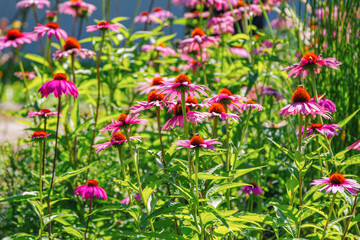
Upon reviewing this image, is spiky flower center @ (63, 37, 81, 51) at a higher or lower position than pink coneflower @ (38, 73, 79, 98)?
higher

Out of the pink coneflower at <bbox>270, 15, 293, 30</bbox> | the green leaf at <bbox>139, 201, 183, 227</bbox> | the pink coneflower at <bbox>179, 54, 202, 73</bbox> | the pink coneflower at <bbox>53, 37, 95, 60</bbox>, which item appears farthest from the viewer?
the pink coneflower at <bbox>270, 15, 293, 30</bbox>

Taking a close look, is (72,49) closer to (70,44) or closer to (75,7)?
(70,44)

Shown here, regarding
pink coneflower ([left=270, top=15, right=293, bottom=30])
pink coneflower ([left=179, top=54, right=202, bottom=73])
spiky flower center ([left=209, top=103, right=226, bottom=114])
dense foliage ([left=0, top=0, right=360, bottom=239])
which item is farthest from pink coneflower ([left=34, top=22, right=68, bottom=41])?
pink coneflower ([left=270, top=15, right=293, bottom=30])

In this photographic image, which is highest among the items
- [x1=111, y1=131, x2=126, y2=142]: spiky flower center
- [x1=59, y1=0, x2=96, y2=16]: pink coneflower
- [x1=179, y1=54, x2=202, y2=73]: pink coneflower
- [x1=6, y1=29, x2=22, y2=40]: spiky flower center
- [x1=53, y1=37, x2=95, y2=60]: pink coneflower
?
[x1=59, y1=0, x2=96, y2=16]: pink coneflower

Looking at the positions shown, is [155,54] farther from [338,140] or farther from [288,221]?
[288,221]

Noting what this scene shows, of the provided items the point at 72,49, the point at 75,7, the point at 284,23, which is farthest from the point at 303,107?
the point at 75,7

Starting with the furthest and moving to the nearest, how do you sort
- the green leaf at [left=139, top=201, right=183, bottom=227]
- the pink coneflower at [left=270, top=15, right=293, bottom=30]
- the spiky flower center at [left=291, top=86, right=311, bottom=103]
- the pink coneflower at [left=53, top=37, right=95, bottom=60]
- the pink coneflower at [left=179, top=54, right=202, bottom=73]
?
the pink coneflower at [left=270, top=15, right=293, bottom=30] → the pink coneflower at [left=179, top=54, right=202, bottom=73] → the pink coneflower at [left=53, top=37, right=95, bottom=60] → the spiky flower center at [left=291, top=86, right=311, bottom=103] → the green leaf at [left=139, top=201, right=183, bottom=227]

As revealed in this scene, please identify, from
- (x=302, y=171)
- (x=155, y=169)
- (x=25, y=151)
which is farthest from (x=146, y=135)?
(x=302, y=171)

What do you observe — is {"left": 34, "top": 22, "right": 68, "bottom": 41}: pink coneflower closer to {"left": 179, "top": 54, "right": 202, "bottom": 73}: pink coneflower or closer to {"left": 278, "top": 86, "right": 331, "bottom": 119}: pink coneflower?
{"left": 179, "top": 54, "right": 202, "bottom": 73}: pink coneflower

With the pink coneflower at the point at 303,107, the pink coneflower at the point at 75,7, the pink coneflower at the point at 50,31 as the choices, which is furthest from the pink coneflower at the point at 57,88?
the pink coneflower at the point at 75,7

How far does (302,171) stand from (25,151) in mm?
1466

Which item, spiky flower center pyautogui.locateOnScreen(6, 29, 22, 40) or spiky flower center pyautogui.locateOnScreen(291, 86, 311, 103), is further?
spiky flower center pyautogui.locateOnScreen(6, 29, 22, 40)

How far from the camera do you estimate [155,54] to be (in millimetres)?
2336

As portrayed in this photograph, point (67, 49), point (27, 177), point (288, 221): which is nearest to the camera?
point (288, 221)
